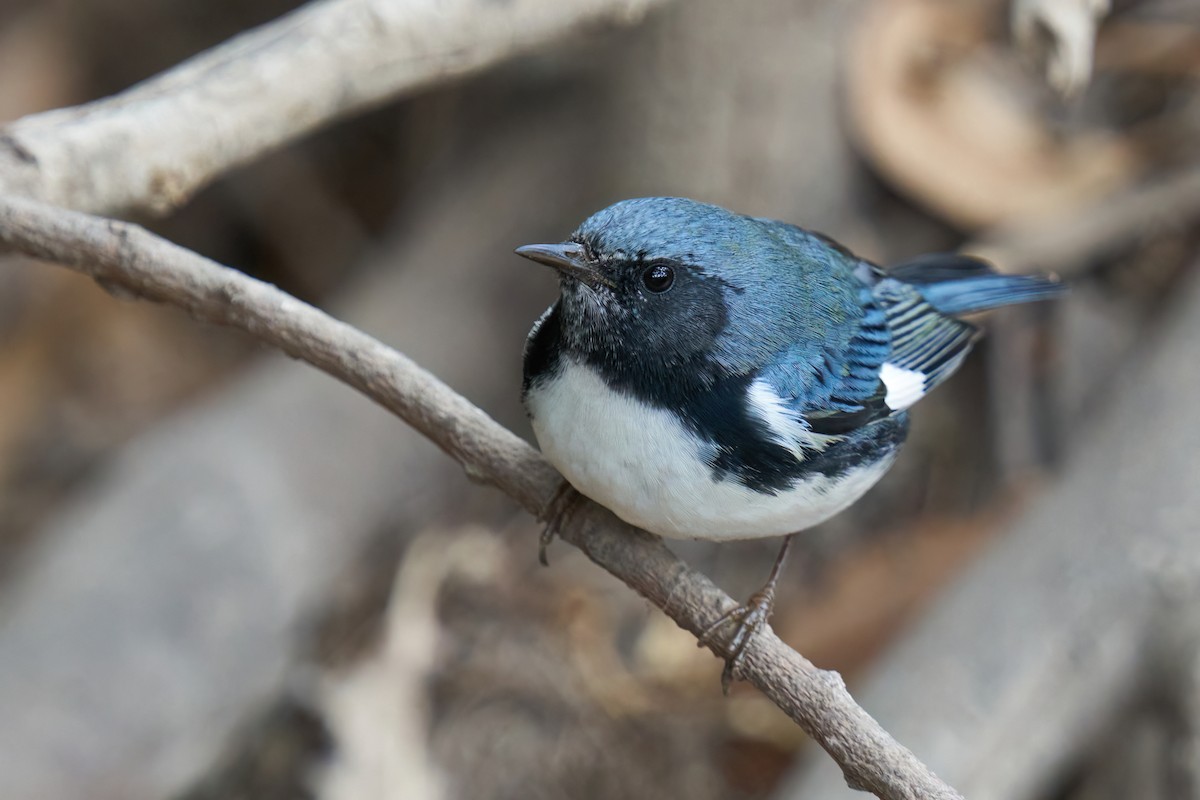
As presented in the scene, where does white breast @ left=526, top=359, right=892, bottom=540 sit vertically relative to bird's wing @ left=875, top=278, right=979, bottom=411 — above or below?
below

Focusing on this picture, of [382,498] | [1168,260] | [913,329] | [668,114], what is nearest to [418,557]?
[382,498]

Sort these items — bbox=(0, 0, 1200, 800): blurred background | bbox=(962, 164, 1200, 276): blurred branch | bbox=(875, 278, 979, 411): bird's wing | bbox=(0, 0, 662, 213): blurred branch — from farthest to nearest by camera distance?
bbox=(962, 164, 1200, 276): blurred branch → bbox=(0, 0, 1200, 800): blurred background → bbox=(0, 0, 662, 213): blurred branch → bbox=(875, 278, 979, 411): bird's wing

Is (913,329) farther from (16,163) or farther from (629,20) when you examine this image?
(16,163)

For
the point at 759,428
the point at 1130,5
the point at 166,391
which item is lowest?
the point at 166,391

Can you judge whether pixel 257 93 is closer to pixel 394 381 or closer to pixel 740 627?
pixel 394 381

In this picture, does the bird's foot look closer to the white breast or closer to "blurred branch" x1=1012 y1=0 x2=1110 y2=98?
the white breast

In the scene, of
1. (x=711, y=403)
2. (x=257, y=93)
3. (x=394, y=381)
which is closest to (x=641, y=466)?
(x=711, y=403)

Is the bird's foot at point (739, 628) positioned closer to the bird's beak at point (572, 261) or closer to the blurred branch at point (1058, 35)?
the bird's beak at point (572, 261)

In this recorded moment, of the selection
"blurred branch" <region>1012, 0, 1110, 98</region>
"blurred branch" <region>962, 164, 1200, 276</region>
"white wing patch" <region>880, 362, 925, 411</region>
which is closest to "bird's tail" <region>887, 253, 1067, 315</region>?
"white wing patch" <region>880, 362, 925, 411</region>
